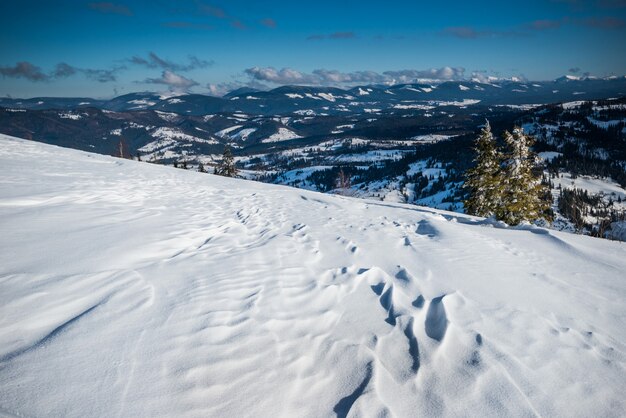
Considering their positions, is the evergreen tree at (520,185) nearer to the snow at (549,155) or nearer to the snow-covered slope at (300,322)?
the snow-covered slope at (300,322)

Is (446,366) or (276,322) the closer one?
(446,366)

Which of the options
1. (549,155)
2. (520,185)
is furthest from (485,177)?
(549,155)

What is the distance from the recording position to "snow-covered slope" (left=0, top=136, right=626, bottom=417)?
269cm

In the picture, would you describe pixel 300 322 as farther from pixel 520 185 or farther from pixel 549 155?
pixel 549 155

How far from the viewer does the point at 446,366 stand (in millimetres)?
3180

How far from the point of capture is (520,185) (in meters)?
23.0

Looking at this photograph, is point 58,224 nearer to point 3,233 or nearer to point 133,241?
point 3,233

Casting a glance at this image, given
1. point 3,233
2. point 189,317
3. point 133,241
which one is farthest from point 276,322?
point 3,233

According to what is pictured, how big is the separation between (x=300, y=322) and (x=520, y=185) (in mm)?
25350

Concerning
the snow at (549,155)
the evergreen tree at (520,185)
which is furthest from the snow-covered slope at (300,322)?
the snow at (549,155)

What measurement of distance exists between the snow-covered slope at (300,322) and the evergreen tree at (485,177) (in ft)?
60.0

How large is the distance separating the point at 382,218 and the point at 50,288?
27.2 feet

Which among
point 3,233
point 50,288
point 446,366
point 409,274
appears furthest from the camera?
point 3,233

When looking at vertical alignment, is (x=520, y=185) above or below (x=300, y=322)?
below
